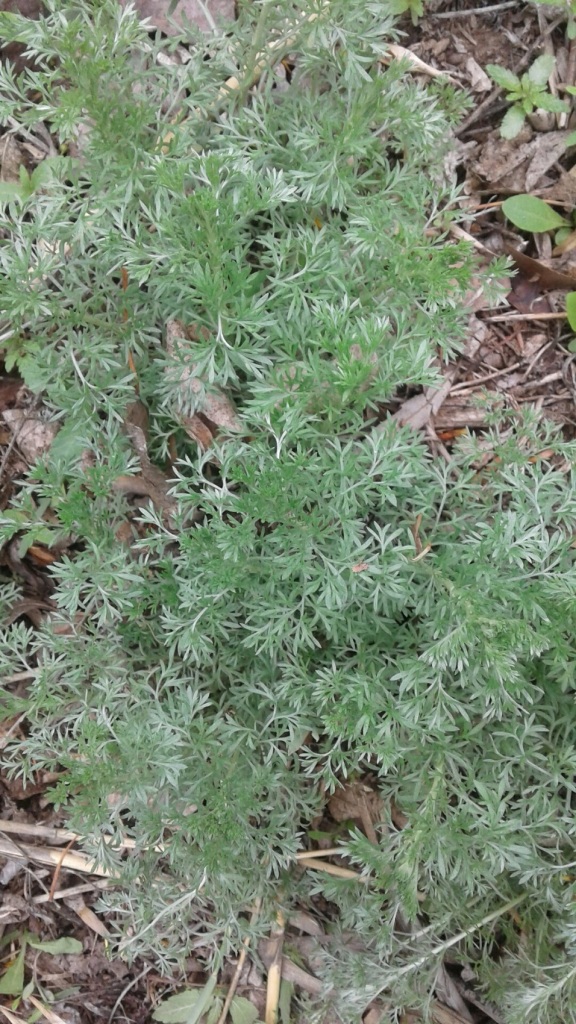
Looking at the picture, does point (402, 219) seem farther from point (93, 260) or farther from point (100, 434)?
point (100, 434)

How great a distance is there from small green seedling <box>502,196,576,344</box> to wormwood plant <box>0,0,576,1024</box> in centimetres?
46

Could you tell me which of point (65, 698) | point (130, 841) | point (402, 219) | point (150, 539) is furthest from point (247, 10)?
point (130, 841)

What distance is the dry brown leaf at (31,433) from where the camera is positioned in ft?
10.5

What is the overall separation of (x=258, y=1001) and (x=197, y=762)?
1.07 meters

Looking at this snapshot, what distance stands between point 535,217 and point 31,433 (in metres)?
2.26

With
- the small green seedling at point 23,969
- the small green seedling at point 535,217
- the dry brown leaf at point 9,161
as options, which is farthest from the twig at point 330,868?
the dry brown leaf at point 9,161

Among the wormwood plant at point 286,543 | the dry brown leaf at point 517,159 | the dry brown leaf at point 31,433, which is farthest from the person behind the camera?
the dry brown leaf at point 517,159

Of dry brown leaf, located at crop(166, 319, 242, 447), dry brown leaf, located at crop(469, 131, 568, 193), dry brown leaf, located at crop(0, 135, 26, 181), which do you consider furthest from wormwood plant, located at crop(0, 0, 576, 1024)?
dry brown leaf, located at crop(0, 135, 26, 181)

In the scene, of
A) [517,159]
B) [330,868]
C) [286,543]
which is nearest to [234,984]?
[330,868]

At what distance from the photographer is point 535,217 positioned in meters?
3.24

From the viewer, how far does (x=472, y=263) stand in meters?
2.47

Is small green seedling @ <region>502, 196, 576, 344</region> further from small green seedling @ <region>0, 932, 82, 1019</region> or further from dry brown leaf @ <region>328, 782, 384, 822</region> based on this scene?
small green seedling @ <region>0, 932, 82, 1019</region>

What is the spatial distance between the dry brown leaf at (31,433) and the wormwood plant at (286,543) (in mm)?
301

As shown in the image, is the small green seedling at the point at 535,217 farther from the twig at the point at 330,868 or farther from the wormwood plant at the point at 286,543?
the twig at the point at 330,868
